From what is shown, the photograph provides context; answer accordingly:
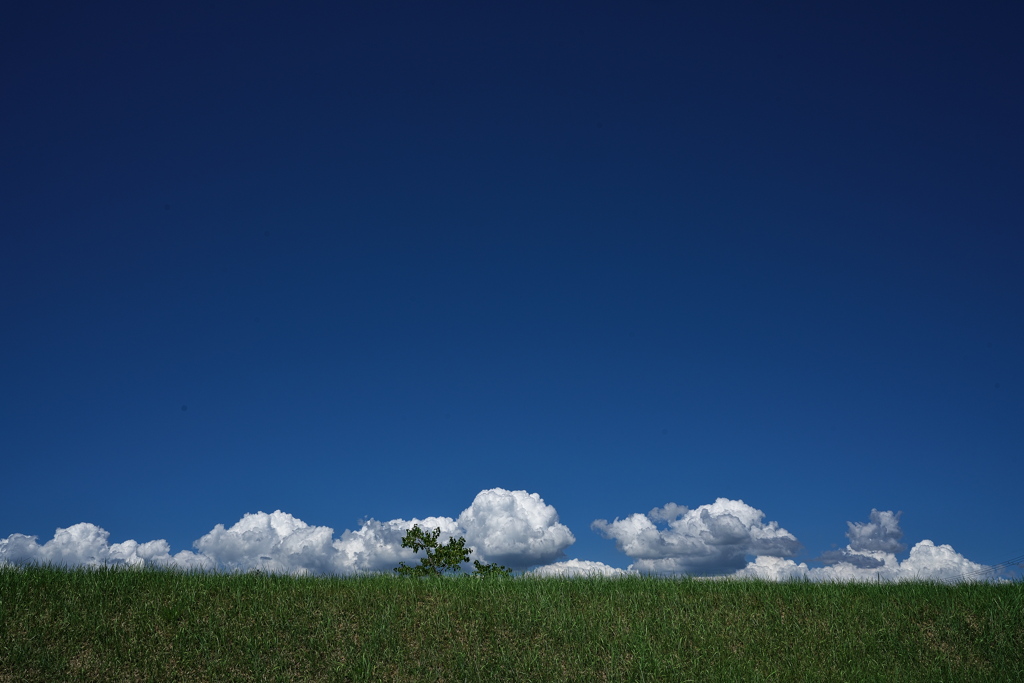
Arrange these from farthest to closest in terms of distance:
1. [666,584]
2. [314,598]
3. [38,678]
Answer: [666,584], [314,598], [38,678]

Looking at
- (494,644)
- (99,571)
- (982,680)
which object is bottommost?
(982,680)

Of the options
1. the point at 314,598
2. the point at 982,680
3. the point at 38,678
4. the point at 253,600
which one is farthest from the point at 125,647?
the point at 982,680

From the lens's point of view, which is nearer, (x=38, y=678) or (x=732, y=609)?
(x=38, y=678)

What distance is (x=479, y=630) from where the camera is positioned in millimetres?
15953

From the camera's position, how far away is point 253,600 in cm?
1619

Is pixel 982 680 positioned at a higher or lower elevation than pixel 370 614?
lower

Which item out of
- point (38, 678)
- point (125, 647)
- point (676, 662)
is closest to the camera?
point (38, 678)

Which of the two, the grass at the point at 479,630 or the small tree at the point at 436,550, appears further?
the small tree at the point at 436,550

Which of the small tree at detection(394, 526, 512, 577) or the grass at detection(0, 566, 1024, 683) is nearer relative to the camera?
the grass at detection(0, 566, 1024, 683)

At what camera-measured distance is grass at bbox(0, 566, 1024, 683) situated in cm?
1409

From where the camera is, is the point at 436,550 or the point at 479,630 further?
the point at 436,550

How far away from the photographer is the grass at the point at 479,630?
1409 cm

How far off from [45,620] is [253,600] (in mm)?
3906

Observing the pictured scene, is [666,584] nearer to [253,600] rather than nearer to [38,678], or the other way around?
[253,600]
